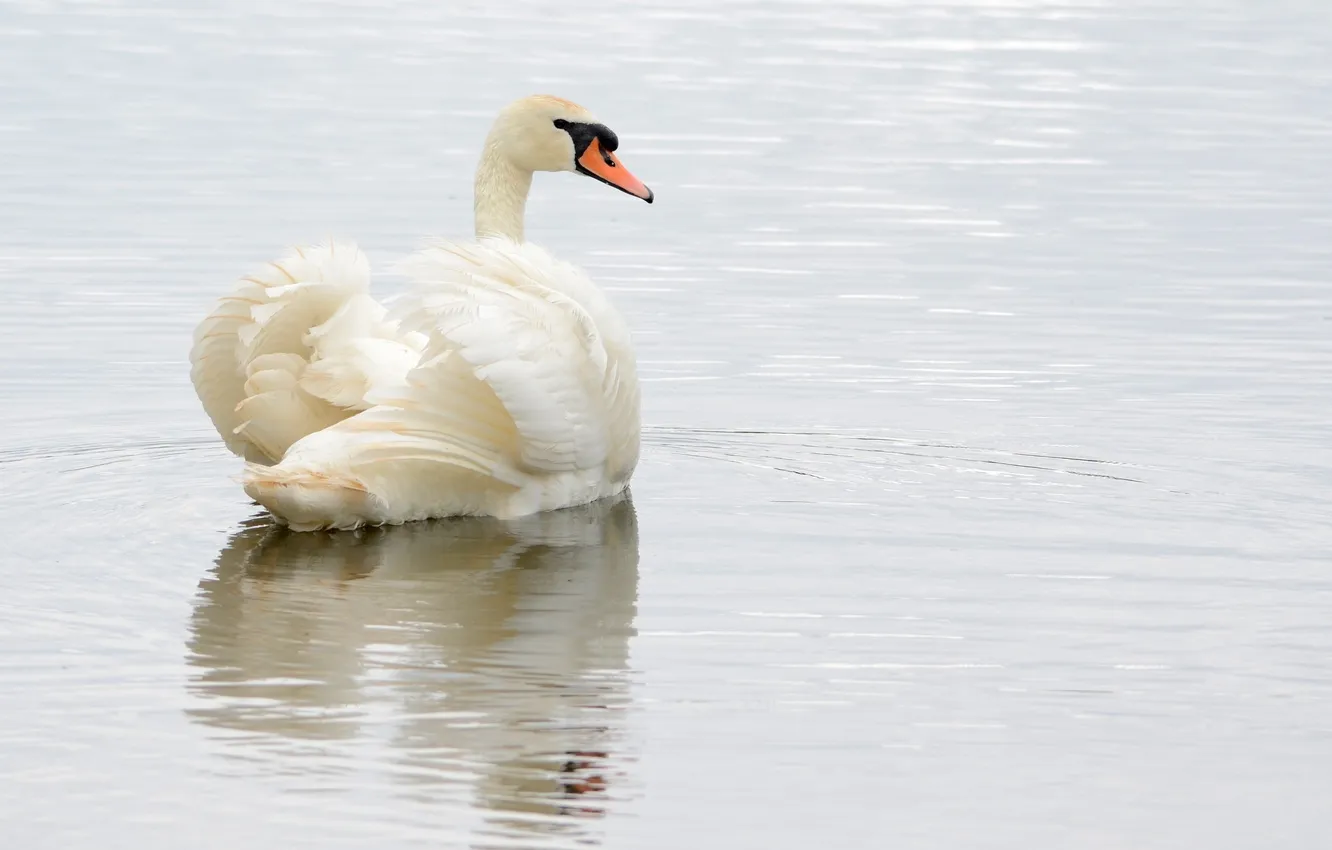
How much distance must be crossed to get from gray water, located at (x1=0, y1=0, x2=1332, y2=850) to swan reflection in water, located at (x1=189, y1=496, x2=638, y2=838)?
0.07ft

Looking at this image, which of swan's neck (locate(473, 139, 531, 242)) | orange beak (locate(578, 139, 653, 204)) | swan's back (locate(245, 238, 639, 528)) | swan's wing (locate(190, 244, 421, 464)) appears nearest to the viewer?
swan's back (locate(245, 238, 639, 528))

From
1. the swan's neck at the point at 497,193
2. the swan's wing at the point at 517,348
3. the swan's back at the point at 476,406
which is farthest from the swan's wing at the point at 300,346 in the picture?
the swan's neck at the point at 497,193

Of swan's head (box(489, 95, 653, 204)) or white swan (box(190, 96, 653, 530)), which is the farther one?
swan's head (box(489, 95, 653, 204))

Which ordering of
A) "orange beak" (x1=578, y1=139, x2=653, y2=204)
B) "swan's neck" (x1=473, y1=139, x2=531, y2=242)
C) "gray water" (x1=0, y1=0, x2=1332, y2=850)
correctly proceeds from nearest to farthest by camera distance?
"gray water" (x1=0, y1=0, x2=1332, y2=850) → "swan's neck" (x1=473, y1=139, x2=531, y2=242) → "orange beak" (x1=578, y1=139, x2=653, y2=204)

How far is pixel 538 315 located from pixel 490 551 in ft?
2.90

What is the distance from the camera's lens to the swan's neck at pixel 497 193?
35.0 feet

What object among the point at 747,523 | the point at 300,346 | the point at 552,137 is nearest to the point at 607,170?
the point at 552,137

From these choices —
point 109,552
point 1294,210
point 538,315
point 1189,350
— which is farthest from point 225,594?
point 1294,210

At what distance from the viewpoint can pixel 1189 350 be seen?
40.9ft

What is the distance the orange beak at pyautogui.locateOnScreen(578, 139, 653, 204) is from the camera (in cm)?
1100

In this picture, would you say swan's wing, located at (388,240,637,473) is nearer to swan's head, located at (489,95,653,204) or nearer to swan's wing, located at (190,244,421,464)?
swan's wing, located at (190,244,421,464)

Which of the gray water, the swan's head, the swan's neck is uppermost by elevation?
the swan's head

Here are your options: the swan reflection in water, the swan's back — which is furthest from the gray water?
the swan's back

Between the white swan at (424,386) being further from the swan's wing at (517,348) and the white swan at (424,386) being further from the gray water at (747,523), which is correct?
the gray water at (747,523)
